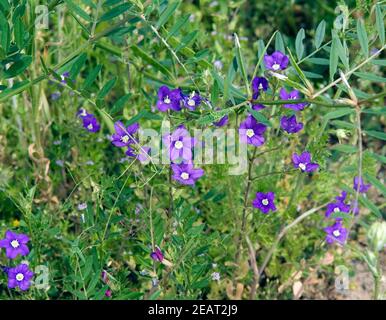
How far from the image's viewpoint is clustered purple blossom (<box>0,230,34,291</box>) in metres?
1.71

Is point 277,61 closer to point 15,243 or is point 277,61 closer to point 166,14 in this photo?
point 166,14

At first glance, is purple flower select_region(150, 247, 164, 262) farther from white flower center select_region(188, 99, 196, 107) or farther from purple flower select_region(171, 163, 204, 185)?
white flower center select_region(188, 99, 196, 107)

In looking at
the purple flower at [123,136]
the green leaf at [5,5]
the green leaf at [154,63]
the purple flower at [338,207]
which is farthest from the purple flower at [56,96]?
the purple flower at [338,207]

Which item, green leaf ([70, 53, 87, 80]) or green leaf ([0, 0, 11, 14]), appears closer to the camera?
green leaf ([0, 0, 11, 14])

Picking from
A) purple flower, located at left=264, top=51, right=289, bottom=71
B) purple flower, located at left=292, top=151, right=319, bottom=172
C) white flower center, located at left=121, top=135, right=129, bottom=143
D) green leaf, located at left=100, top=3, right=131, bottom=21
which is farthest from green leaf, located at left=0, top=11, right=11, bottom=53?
purple flower, located at left=292, top=151, right=319, bottom=172

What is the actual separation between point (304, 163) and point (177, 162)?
0.32m

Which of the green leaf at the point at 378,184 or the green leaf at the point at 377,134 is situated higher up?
the green leaf at the point at 377,134

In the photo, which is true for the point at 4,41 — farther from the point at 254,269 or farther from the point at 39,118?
the point at 254,269

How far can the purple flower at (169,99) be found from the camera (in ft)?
5.51

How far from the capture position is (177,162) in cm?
165

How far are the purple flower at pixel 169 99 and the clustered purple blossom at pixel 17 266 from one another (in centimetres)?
46

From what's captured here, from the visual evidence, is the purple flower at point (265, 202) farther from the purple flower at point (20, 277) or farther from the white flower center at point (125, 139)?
the purple flower at point (20, 277)

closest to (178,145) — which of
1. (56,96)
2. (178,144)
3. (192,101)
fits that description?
(178,144)

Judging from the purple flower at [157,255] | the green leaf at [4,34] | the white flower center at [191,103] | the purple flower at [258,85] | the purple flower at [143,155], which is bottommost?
the purple flower at [157,255]
